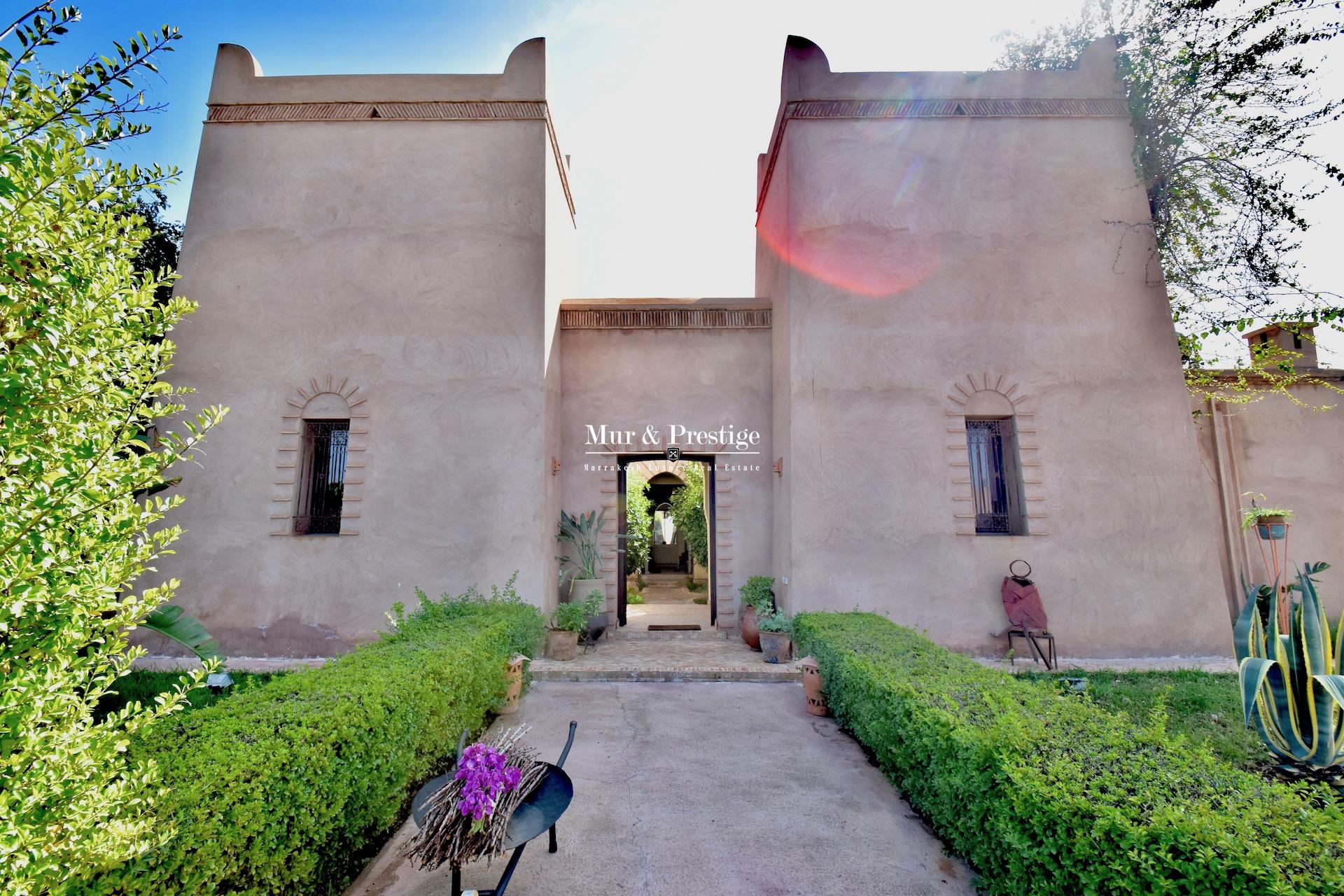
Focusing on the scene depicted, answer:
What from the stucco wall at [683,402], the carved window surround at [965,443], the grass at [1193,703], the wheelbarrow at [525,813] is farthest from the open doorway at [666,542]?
the wheelbarrow at [525,813]

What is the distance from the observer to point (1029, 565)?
8031 millimetres

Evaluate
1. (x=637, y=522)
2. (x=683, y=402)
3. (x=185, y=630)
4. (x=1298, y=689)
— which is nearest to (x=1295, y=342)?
(x=1298, y=689)

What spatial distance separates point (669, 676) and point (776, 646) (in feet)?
5.00

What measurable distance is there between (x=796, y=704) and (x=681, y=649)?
2.46 metres

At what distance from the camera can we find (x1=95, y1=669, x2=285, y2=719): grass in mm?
5672

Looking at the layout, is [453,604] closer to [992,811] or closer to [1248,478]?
[992,811]

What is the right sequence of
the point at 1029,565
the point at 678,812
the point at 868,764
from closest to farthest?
1. the point at 678,812
2. the point at 868,764
3. the point at 1029,565

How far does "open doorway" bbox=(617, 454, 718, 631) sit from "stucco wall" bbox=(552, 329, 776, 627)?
0.35 meters

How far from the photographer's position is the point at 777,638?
309 inches

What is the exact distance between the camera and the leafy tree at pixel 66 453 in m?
1.57

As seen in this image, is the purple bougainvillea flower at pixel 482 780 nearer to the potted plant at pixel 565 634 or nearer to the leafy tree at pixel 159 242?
the potted plant at pixel 565 634

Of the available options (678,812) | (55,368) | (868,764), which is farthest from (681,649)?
(55,368)

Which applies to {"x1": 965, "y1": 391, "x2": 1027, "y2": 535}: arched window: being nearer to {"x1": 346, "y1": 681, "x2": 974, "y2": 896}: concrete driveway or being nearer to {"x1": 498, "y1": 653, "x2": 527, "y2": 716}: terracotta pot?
{"x1": 346, "y1": 681, "x2": 974, "y2": 896}: concrete driveway

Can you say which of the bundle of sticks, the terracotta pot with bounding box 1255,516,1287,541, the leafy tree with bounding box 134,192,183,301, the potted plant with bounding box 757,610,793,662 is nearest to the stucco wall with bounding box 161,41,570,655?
the leafy tree with bounding box 134,192,183,301
